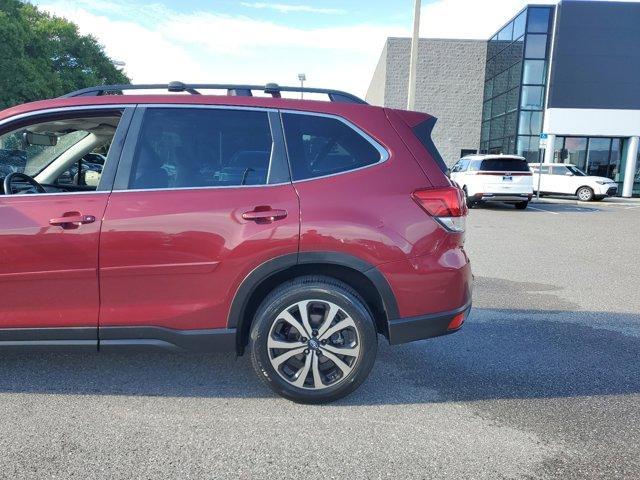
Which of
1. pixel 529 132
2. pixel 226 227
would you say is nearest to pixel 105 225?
pixel 226 227

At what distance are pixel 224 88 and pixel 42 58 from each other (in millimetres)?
34389

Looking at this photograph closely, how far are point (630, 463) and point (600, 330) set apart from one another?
2.28 metres

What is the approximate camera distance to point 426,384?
3.36m

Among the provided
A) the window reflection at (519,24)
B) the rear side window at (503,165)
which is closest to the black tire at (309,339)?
the rear side window at (503,165)

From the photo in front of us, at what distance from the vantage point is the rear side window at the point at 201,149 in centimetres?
298

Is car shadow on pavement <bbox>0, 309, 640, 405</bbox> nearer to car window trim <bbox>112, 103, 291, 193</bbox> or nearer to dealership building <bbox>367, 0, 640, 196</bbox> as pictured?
car window trim <bbox>112, 103, 291, 193</bbox>

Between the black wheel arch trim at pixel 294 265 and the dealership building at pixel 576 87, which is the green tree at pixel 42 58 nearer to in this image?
the dealership building at pixel 576 87

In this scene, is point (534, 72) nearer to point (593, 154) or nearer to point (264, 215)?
point (593, 154)

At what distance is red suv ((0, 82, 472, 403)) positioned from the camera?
285 cm

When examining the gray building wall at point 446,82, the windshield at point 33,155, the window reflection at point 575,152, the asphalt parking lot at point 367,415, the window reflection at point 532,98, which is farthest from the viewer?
the gray building wall at point 446,82

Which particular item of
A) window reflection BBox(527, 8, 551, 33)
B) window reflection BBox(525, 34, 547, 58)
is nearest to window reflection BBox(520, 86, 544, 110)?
window reflection BBox(525, 34, 547, 58)

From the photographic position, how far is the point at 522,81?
25.2 m

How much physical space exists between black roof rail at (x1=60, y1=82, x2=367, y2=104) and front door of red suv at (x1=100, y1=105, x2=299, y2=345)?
0.52 feet

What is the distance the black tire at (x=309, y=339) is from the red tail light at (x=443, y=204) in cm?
69
